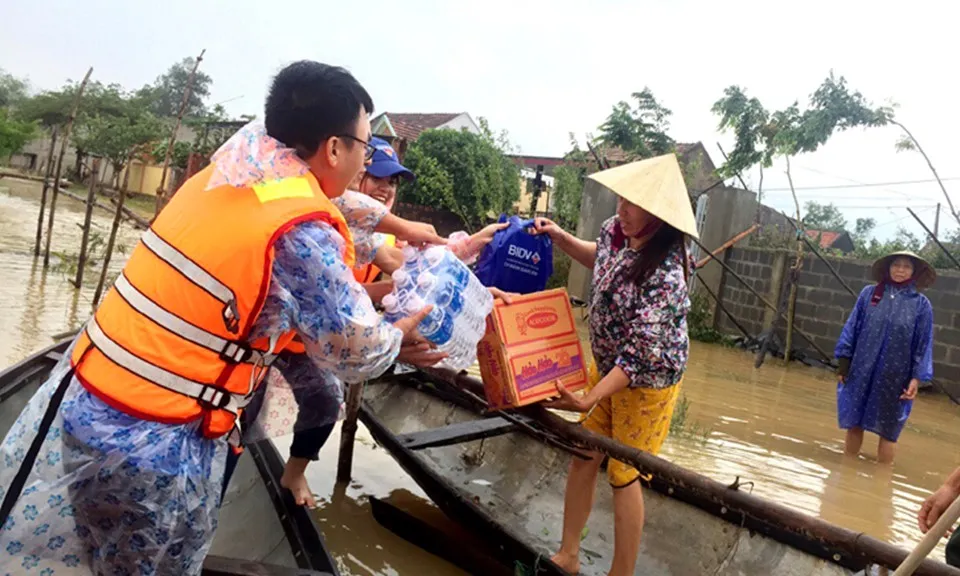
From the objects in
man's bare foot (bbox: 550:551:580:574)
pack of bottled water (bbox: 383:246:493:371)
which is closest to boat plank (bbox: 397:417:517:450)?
man's bare foot (bbox: 550:551:580:574)

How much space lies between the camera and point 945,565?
Result: 1.95 m

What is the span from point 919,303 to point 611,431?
14.5 feet

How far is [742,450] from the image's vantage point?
655 cm

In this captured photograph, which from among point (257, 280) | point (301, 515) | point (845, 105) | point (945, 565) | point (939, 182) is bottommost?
point (301, 515)

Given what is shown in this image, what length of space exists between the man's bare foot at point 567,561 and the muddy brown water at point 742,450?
28.0 inches

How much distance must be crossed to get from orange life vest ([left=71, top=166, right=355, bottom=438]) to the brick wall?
10.5m

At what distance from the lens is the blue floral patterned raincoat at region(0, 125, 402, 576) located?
159 cm

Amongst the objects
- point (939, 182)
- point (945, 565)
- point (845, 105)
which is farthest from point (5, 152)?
point (945, 565)

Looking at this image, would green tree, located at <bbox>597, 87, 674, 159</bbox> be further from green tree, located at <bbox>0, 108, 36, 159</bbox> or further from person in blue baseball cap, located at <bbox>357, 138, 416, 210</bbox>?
green tree, located at <bbox>0, 108, 36, 159</bbox>

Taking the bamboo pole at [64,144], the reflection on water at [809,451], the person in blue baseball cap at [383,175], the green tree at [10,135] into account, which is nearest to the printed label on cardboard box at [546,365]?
the person in blue baseball cap at [383,175]

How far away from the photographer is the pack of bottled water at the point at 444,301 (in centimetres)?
229

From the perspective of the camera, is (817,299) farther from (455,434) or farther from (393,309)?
Result: (393,309)

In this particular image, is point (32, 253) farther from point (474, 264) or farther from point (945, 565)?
point (945, 565)

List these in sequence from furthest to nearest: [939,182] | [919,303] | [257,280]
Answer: [939,182] → [919,303] → [257,280]
